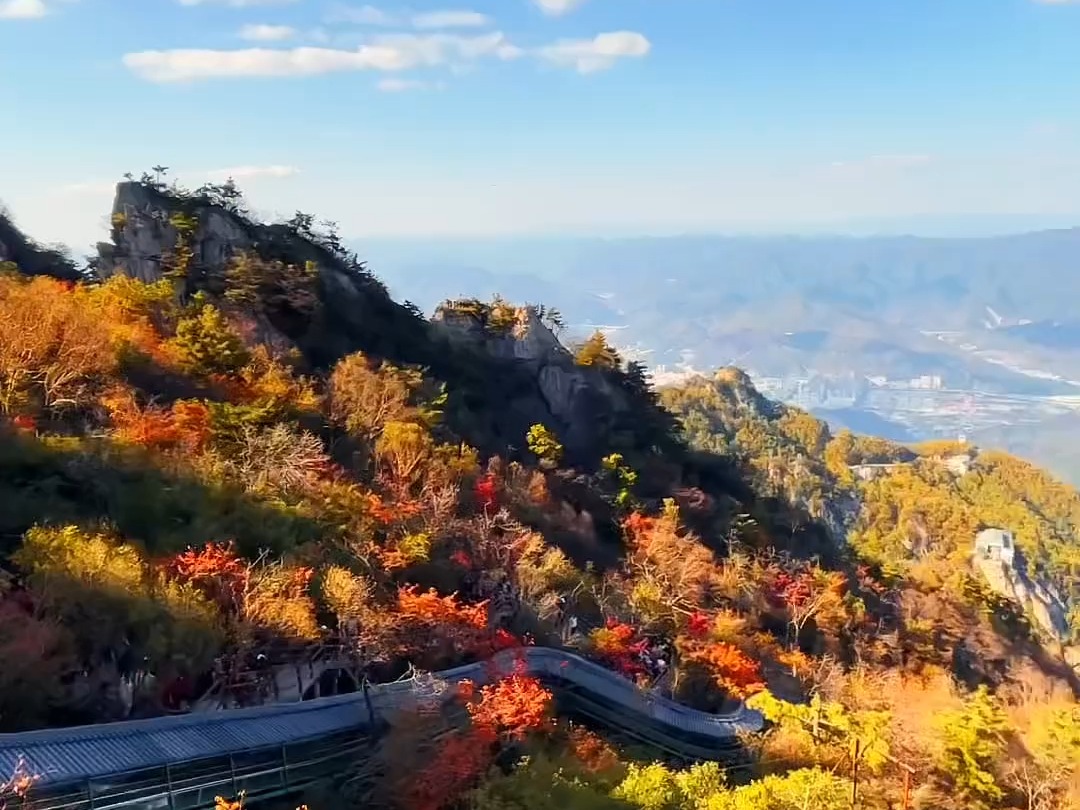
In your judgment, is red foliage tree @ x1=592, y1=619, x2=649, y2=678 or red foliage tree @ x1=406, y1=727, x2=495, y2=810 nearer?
red foliage tree @ x1=406, y1=727, x2=495, y2=810

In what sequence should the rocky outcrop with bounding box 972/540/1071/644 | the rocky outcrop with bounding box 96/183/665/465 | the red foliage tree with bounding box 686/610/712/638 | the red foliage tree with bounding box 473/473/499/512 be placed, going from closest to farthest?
1. the red foliage tree with bounding box 686/610/712/638
2. the red foliage tree with bounding box 473/473/499/512
3. the rocky outcrop with bounding box 96/183/665/465
4. the rocky outcrop with bounding box 972/540/1071/644

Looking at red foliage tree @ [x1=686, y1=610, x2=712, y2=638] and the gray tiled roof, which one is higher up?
the gray tiled roof

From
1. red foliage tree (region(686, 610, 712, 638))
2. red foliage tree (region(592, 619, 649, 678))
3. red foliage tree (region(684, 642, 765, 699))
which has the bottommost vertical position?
red foliage tree (region(684, 642, 765, 699))

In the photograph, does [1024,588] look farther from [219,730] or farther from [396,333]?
[219,730]

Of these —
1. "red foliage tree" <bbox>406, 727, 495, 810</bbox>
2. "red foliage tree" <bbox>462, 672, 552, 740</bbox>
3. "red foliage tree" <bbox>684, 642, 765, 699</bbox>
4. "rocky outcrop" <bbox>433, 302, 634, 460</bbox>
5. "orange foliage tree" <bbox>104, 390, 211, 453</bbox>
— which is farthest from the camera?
"rocky outcrop" <bbox>433, 302, 634, 460</bbox>

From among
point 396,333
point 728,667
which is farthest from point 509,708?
point 396,333

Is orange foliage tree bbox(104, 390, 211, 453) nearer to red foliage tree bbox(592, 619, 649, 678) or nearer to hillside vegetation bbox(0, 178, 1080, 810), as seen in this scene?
hillside vegetation bbox(0, 178, 1080, 810)

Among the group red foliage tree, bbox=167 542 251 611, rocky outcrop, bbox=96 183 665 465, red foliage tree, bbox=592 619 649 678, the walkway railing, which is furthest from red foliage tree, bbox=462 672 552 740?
rocky outcrop, bbox=96 183 665 465
